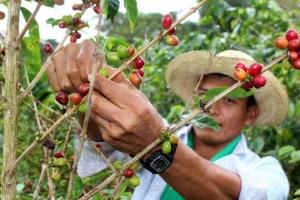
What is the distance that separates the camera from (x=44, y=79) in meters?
1.62

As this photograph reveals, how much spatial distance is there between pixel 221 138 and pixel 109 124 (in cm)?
122

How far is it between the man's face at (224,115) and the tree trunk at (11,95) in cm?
133

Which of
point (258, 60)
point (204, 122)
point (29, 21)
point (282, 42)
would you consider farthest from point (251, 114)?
point (29, 21)

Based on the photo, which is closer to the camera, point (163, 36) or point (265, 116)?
point (163, 36)

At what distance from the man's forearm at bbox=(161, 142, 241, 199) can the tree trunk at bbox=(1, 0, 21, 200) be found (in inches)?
19.6

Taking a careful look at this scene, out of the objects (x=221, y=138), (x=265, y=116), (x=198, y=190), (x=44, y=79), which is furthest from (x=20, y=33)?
(x=265, y=116)

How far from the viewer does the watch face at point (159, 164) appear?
4.22ft

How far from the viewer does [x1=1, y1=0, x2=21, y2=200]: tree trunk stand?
3.35 ft

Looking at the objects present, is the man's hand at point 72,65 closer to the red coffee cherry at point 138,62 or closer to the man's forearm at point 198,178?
the red coffee cherry at point 138,62

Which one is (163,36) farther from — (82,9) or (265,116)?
(265,116)

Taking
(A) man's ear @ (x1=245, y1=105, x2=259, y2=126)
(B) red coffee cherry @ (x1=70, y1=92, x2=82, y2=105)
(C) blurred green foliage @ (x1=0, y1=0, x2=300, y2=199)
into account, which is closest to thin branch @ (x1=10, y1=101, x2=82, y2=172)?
(B) red coffee cherry @ (x1=70, y1=92, x2=82, y2=105)

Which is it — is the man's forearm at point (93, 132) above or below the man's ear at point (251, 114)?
above

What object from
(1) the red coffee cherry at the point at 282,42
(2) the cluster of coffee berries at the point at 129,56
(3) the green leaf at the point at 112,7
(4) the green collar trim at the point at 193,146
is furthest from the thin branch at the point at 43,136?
(4) the green collar trim at the point at 193,146

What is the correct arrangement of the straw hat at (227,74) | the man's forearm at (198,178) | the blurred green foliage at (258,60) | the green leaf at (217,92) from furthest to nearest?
1. the blurred green foliage at (258,60)
2. the straw hat at (227,74)
3. the man's forearm at (198,178)
4. the green leaf at (217,92)
